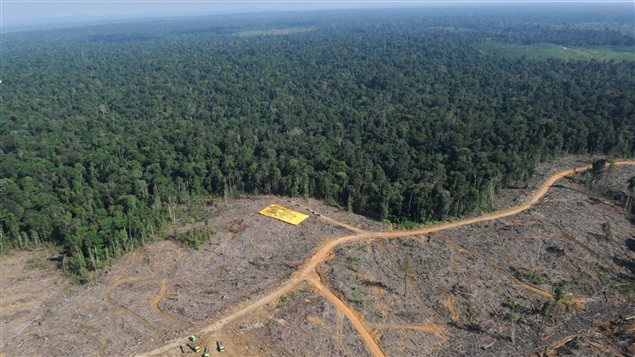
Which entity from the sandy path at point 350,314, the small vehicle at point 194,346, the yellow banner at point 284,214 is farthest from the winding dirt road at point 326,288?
the yellow banner at point 284,214

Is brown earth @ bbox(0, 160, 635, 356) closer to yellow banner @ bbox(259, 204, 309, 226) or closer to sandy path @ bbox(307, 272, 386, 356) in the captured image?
sandy path @ bbox(307, 272, 386, 356)

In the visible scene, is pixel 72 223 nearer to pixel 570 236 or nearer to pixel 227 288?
pixel 227 288

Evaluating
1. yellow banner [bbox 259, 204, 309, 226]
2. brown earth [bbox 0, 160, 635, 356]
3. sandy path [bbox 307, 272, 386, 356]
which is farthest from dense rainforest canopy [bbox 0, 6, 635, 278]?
sandy path [bbox 307, 272, 386, 356]

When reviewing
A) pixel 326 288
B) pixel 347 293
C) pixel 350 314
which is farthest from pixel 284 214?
pixel 350 314

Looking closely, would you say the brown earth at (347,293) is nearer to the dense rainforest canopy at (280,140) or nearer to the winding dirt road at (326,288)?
the winding dirt road at (326,288)

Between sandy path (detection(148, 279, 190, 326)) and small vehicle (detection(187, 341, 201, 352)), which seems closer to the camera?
small vehicle (detection(187, 341, 201, 352))
